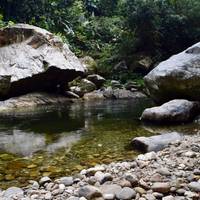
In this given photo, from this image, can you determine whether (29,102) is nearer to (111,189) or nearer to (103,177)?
(103,177)

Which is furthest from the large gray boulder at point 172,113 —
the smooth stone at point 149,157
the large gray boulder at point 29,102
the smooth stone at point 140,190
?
the large gray boulder at point 29,102

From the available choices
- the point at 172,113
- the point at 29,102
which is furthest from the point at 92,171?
the point at 29,102

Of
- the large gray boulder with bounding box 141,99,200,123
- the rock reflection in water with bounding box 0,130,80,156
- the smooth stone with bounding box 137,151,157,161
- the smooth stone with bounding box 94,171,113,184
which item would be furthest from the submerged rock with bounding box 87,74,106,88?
the smooth stone with bounding box 94,171,113,184

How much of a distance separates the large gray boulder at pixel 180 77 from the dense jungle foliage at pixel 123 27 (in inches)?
428

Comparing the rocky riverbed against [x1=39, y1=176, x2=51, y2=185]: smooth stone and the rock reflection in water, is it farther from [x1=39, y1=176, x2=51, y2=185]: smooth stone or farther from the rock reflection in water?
the rock reflection in water

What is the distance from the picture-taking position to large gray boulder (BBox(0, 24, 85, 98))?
54.0 ft

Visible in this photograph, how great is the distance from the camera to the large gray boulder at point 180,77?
37.2 ft

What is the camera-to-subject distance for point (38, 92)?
58.1ft

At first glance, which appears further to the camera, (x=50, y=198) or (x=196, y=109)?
(x=196, y=109)

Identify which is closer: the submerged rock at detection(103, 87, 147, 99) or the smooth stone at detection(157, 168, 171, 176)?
the smooth stone at detection(157, 168, 171, 176)

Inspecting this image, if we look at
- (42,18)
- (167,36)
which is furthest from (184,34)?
(42,18)

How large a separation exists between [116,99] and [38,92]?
3742 mm

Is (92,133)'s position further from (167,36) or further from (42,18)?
(42,18)

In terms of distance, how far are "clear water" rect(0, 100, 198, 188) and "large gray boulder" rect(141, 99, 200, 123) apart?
0.45 metres
